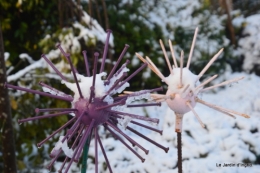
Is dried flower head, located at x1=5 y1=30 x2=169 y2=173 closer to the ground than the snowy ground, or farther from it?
farther from it

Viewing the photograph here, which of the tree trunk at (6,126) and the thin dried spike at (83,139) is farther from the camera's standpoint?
the tree trunk at (6,126)

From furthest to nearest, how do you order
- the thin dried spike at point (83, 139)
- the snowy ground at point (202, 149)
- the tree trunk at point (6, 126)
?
1. the snowy ground at point (202, 149)
2. the tree trunk at point (6, 126)
3. the thin dried spike at point (83, 139)

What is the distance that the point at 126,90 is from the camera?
1.86 m

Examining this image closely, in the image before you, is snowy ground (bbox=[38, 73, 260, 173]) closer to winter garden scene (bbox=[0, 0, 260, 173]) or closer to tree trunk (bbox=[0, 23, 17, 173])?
winter garden scene (bbox=[0, 0, 260, 173])

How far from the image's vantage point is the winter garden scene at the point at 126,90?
49 centimetres

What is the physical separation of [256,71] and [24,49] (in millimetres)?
1740

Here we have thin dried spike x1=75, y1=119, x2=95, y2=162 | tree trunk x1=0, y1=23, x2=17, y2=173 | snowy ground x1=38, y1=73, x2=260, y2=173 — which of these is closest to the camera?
thin dried spike x1=75, y1=119, x2=95, y2=162

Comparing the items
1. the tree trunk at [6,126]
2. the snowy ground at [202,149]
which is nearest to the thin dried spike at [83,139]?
the tree trunk at [6,126]

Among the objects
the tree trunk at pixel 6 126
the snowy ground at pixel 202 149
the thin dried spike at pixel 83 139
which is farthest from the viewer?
the snowy ground at pixel 202 149

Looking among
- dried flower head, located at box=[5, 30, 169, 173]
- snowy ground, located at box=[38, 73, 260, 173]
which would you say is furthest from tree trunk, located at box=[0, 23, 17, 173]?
snowy ground, located at box=[38, 73, 260, 173]

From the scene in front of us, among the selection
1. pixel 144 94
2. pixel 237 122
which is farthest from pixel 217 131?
pixel 144 94

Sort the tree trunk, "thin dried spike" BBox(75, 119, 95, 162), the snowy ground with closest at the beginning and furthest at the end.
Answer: "thin dried spike" BBox(75, 119, 95, 162) → the tree trunk → the snowy ground

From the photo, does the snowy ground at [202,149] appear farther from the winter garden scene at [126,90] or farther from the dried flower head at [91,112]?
the dried flower head at [91,112]

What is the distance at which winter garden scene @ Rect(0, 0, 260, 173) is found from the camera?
19.5 inches
